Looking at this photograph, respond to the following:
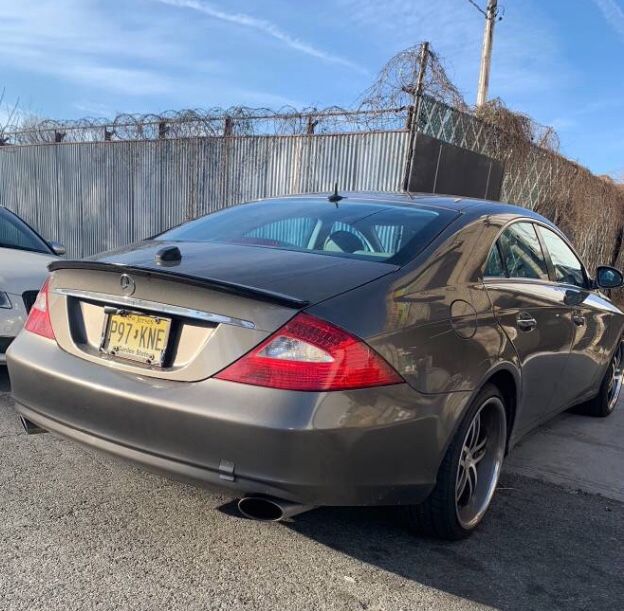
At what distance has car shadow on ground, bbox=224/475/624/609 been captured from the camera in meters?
2.39

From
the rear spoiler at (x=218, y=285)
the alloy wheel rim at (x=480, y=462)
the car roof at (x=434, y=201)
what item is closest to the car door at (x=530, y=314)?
the car roof at (x=434, y=201)

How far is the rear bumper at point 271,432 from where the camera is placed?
2.01 meters

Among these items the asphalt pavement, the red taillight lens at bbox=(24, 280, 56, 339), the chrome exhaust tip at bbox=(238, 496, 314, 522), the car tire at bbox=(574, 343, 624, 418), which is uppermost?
the red taillight lens at bbox=(24, 280, 56, 339)

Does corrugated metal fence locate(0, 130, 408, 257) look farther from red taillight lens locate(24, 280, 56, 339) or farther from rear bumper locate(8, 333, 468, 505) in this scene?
rear bumper locate(8, 333, 468, 505)

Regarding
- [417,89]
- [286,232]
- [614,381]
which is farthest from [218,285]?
[417,89]

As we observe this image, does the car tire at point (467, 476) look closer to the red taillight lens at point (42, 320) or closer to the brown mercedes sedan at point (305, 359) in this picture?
the brown mercedes sedan at point (305, 359)

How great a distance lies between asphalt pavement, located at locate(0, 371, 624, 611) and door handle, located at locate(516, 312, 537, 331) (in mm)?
962

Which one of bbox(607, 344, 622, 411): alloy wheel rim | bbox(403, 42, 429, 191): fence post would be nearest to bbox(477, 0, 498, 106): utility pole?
bbox(403, 42, 429, 191): fence post

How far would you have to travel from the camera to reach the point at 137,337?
229 centimetres

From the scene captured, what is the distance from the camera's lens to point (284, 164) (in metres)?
9.22

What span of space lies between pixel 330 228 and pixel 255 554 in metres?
1.56

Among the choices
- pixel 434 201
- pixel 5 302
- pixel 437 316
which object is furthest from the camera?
pixel 5 302

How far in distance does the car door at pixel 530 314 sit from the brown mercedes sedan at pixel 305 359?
2cm

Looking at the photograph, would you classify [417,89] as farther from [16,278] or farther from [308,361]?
[308,361]
